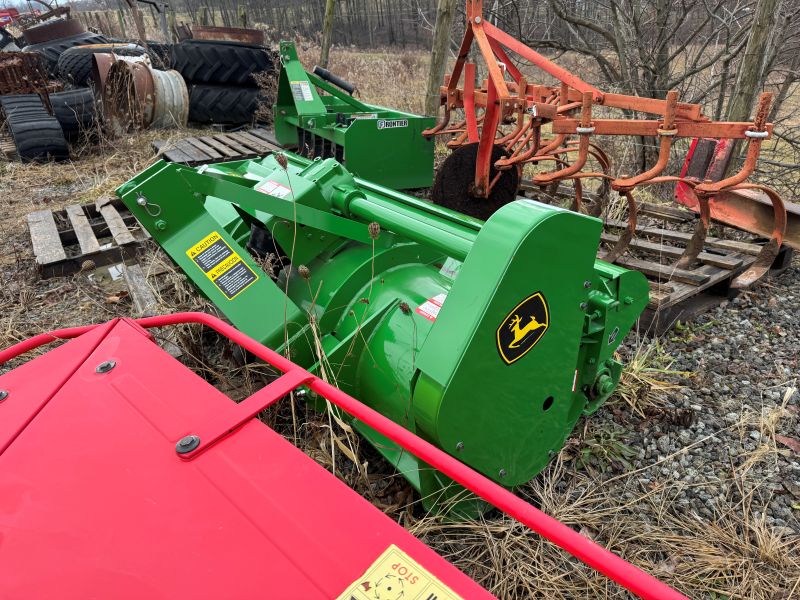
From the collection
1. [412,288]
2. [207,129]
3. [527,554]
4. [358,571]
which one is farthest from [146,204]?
[207,129]

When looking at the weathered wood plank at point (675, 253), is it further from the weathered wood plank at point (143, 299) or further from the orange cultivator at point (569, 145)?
the weathered wood plank at point (143, 299)

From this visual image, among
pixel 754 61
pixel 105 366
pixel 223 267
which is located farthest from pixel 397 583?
pixel 754 61

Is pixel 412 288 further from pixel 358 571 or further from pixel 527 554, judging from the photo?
pixel 358 571

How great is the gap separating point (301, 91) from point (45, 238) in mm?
2539

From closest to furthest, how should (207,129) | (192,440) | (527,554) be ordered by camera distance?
(192,440) → (527,554) → (207,129)

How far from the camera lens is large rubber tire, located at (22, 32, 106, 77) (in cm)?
960

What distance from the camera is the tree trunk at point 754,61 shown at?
4.29 meters

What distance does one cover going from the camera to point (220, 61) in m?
8.13

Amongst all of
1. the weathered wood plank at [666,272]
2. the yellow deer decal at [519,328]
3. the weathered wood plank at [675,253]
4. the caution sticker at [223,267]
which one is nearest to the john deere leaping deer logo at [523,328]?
the yellow deer decal at [519,328]

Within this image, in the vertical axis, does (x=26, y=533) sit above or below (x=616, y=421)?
above

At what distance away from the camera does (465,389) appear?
1.65 metres

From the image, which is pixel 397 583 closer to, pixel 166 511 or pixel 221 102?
pixel 166 511

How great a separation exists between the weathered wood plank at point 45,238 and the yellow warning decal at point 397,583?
408 cm

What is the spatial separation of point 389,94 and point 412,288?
9.77 meters
